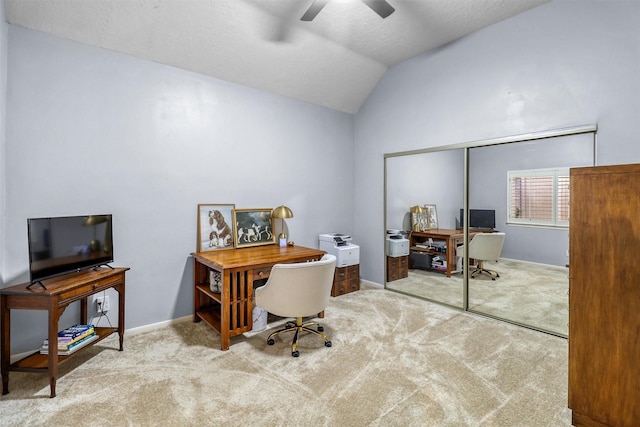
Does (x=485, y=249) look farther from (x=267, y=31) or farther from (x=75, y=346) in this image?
(x=75, y=346)

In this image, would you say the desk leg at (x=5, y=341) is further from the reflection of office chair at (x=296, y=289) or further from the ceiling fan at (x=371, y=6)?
the ceiling fan at (x=371, y=6)

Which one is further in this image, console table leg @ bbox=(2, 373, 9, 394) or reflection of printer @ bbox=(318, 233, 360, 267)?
reflection of printer @ bbox=(318, 233, 360, 267)

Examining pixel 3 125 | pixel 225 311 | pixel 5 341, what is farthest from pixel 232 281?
pixel 3 125

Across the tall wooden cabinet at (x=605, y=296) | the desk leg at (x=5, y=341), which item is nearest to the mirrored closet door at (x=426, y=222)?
the tall wooden cabinet at (x=605, y=296)

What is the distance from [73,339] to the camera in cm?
221

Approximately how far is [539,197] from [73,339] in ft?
13.9

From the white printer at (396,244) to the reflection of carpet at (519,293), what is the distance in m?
0.55

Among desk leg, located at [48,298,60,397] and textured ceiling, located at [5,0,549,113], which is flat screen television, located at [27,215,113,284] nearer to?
desk leg, located at [48,298,60,397]

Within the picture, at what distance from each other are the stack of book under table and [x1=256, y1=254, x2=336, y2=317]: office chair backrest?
1289 millimetres

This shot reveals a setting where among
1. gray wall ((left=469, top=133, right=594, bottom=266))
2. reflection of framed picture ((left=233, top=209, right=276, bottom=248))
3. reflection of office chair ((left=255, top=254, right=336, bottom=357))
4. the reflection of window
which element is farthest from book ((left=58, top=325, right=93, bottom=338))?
the reflection of window

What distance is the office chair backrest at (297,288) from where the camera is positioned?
95.0 inches

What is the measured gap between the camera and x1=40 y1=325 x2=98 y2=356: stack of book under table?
214cm

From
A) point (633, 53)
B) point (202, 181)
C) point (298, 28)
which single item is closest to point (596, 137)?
point (633, 53)

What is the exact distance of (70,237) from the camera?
2.30 meters
